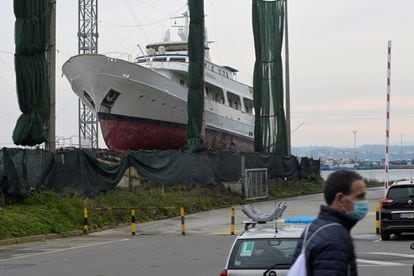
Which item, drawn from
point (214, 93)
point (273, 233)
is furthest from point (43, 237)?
point (214, 93)

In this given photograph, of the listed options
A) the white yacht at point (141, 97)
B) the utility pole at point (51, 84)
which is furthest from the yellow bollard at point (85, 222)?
the white yacht at point (141, 97)

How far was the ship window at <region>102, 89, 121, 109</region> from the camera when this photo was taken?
47969mm

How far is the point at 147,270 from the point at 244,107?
161 ft

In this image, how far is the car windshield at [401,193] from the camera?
18734mm

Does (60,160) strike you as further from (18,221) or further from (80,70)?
(80,70)

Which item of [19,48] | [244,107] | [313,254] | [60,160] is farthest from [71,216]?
[244,107]

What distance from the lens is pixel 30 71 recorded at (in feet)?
84.9

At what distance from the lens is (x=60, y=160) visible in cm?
2645

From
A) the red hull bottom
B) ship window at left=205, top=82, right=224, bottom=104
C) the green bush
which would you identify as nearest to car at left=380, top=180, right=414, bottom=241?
the green bush

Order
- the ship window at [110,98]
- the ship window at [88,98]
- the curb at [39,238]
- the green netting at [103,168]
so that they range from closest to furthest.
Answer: the curb at [39,238] → the green netting at [103,168] → the ship window at [110,98] → the ship window at [88,98]

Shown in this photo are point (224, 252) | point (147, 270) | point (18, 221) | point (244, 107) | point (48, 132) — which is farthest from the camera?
point (244, 107)

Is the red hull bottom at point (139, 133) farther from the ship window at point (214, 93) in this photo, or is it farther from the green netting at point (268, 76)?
the green netting at point (268, 76)

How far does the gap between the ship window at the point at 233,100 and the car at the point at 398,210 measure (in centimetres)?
4081

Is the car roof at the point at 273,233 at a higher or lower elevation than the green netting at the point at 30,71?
lower
